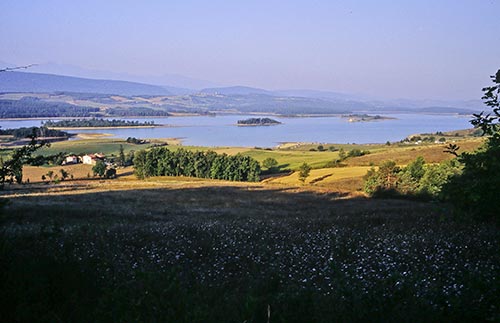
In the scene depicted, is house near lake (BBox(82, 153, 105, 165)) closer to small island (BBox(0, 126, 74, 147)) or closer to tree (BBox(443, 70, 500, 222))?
small island (BBox(0, 126, 74, 147))

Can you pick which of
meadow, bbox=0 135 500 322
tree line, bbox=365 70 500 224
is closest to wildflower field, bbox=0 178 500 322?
meadow, bbox=0 135 500 322

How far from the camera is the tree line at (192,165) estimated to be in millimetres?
78856

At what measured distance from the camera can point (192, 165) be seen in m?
82.0

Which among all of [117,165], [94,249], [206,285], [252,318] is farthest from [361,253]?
[117,165]

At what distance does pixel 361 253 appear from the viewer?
7.73 meters

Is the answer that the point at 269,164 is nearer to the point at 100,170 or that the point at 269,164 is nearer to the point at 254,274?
the point at 100,170

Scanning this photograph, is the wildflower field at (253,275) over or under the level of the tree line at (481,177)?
under

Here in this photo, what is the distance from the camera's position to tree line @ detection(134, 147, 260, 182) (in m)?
78.9

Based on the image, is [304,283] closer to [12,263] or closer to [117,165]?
[12,263]

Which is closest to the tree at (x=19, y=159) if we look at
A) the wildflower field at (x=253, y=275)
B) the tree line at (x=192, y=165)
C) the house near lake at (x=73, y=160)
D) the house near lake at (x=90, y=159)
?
the wildflower field at (x=253, y=275)

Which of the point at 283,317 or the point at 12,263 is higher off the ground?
the point at 12,263

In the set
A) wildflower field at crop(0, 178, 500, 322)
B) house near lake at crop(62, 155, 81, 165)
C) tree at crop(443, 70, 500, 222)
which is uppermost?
tree at crop(443, 70, 500, 222)

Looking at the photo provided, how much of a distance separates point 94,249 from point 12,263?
8.36 ft

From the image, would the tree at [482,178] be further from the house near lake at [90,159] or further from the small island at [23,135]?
the house near lake at [90,159]
